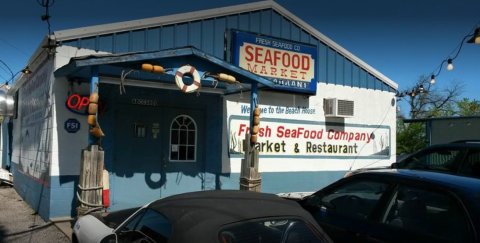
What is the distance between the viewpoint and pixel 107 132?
775cm

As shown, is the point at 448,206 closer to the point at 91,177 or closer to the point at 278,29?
the point at 91,177

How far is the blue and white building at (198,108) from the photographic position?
728cm

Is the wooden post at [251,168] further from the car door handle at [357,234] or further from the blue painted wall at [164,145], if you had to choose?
the car door handle at [357,234]

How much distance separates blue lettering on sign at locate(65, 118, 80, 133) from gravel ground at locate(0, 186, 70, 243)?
5.65ft

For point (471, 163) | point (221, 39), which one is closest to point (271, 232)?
point (471, 163)

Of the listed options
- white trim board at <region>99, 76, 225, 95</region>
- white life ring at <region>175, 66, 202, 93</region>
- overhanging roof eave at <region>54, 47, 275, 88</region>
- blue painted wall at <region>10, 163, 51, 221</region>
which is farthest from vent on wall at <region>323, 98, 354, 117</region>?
blue painted wall at <region>10, 163, 51, 221</region>

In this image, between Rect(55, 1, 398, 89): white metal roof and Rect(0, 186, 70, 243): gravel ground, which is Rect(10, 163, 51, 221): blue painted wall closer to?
Rect(0, 186, 70, 243): gravel ground

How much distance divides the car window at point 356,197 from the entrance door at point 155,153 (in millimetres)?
4454

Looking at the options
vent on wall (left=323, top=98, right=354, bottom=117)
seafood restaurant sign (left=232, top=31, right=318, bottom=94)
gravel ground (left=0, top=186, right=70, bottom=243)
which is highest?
seafood restaurant sign (left=232, top=31, right=318, bottom=94)

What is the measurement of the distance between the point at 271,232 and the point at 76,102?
547cm

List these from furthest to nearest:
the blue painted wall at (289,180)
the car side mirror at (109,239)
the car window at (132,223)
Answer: the blue painted wall at (289,180) → the car window at (132,223) → the car side mirror at (109,239)

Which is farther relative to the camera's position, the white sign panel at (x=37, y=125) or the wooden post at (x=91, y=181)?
the white sign panel at (x=37, y=125)

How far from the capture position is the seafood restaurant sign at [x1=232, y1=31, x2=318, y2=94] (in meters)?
9.28

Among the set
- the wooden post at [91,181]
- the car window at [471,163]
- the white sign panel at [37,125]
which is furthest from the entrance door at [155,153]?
the car window at [471,163]
